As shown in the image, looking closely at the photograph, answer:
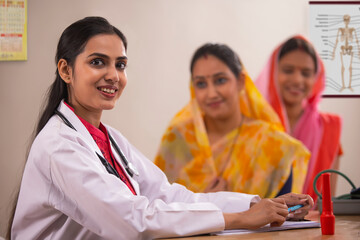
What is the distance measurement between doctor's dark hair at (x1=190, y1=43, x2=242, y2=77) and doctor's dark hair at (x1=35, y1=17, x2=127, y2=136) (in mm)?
1481

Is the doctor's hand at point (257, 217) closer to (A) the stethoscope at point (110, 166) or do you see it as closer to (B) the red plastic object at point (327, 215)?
(B) the red plastic object at point (327, 215)

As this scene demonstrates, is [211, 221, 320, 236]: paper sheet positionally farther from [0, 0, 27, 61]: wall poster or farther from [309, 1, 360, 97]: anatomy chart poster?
[0, 0, 27, 61]: wall poster

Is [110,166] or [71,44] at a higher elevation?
[71,44]

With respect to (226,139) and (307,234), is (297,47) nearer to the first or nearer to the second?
(226,139)

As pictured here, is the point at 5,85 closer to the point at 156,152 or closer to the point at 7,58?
the point at 7,58

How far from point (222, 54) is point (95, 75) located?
1646mm

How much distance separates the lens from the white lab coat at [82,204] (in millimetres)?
1360

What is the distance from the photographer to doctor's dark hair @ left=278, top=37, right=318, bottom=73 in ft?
10.6

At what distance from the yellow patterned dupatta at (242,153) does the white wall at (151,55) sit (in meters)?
0.14

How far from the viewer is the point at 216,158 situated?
3.18m

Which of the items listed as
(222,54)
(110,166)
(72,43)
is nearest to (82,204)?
(110,166)

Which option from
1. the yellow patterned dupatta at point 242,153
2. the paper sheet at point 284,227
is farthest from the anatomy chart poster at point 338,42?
the paper sheet at point 284,227

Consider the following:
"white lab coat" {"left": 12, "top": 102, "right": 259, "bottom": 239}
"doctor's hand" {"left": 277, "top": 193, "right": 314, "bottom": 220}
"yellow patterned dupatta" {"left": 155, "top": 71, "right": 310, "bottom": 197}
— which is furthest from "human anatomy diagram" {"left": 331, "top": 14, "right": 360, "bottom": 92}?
"white lab coat" {"left": 12, "top": 102, "right": 259, "bottom": 239}

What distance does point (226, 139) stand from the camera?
320cm
